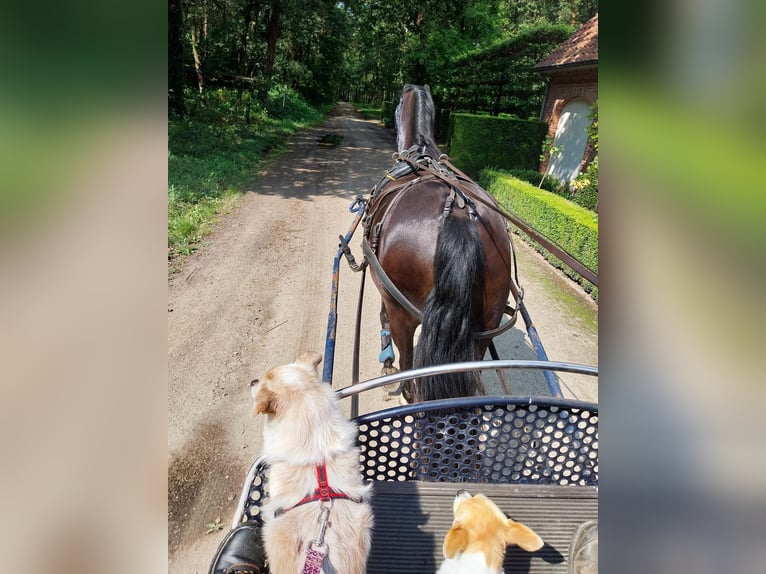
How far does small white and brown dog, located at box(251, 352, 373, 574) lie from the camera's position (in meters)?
1.63

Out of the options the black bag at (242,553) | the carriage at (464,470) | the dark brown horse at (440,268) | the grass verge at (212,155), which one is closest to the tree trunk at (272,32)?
the grass verge at (212,155)

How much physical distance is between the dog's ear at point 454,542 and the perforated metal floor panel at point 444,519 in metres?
0.34

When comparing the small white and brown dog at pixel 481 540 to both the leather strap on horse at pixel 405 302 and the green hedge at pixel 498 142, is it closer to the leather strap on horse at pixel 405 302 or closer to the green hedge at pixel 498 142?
the leather strap on horse at pixel 405 302

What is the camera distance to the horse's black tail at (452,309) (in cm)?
269

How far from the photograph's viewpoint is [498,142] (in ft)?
45.6

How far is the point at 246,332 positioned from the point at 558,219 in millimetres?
5411

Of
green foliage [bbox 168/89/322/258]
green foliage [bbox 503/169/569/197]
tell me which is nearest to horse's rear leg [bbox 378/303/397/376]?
green foliage [bbox 168/89/322/258]

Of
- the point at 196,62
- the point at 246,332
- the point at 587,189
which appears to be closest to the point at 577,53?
the point at 587,189

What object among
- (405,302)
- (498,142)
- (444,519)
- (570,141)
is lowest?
(444,519)

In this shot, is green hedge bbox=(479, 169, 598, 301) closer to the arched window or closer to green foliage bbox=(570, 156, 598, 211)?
green foliage bbox=(570, 156, 598, 211)

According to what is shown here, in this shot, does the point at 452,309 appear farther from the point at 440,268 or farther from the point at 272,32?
the point at 272,32
